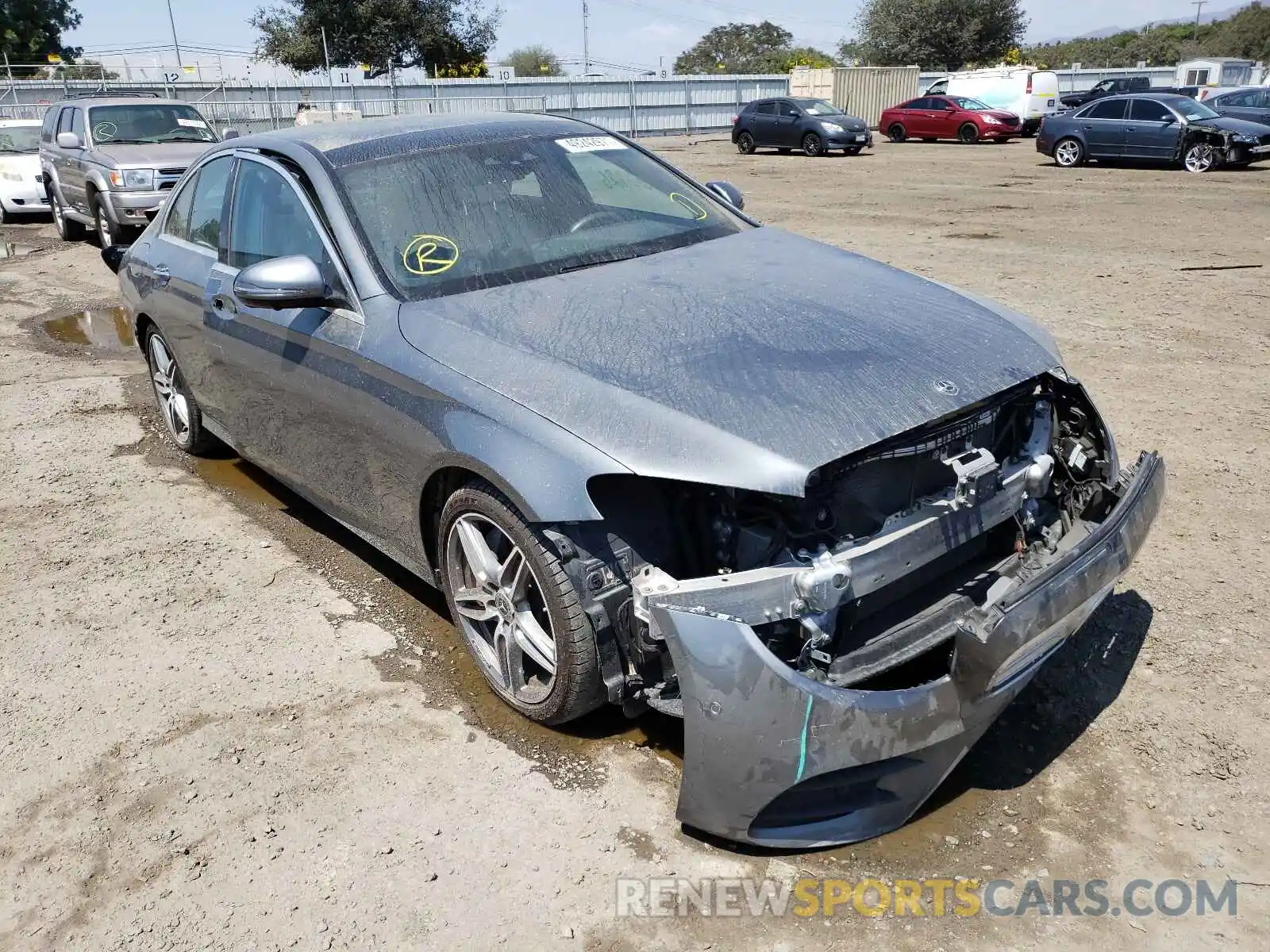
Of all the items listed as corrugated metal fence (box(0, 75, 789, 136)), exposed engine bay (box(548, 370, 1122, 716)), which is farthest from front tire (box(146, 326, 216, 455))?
corrugated metal fence (box(0, 75, 789, 136))

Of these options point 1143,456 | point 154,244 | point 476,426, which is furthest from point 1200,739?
point 154,244

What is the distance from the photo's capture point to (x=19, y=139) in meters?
16.3

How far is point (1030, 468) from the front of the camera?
3018 millimetres

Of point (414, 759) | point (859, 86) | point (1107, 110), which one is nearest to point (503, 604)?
point (414, 759)

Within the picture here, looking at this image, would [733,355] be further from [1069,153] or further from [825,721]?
[1069,153]

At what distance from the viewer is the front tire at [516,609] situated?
2.89 metres

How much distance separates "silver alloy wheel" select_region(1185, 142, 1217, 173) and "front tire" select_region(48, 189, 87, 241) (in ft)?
63.7

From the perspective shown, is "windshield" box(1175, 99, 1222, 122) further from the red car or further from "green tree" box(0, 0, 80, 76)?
"green tree" box(0, 0, 80, 76)

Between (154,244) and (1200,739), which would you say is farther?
(154,244)

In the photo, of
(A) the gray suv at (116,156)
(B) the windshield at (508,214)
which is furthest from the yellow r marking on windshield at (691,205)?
(A) the gray suv at (116,156)

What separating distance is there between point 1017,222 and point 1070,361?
24.8 feet

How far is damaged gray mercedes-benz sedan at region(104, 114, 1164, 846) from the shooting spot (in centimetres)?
252

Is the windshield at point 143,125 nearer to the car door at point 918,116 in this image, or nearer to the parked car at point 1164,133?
the parked car at point 1164,133

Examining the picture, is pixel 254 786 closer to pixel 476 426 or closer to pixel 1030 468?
pixel 476 426
